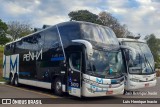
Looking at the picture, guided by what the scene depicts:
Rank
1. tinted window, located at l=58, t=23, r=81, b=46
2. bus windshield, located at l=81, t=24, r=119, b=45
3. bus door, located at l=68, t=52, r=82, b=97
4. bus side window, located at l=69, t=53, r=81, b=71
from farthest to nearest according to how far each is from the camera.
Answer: tinted window, located at l=58, t=23, r=81, b=46 < bus windshield, located at l=81, t=24, r=119, b=45 < bus side window, located at l=69, t=53, r=81, b=71 < bus door, located at l=68, t=52, r=82, b=97

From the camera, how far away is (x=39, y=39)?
18578 millimetres

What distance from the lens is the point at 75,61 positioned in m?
14.0

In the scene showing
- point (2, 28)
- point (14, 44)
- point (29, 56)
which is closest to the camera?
point (29, 56)

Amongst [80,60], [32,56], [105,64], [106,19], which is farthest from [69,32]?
[106,19]

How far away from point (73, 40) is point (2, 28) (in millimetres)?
46147

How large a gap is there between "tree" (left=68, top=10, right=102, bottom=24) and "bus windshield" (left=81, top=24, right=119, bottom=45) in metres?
55.3

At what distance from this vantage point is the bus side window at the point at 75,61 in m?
13.6

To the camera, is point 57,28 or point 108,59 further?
point 57,28

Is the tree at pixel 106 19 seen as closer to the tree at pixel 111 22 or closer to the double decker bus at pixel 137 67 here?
the tree at pixel 111 22

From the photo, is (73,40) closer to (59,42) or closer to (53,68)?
(59,42)

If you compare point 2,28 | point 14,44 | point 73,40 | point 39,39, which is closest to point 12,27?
point 2,28

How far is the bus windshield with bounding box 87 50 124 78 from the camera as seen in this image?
525 inches

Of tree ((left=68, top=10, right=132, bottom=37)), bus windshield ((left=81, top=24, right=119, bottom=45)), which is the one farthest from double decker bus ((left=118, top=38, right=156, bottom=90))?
tree ((left=68, top=10, right=132, bottom=37))

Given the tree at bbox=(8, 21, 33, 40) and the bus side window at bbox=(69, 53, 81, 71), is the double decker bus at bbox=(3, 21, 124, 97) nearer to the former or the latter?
the bus side window at bbox=(69, 53, 81, 71)
